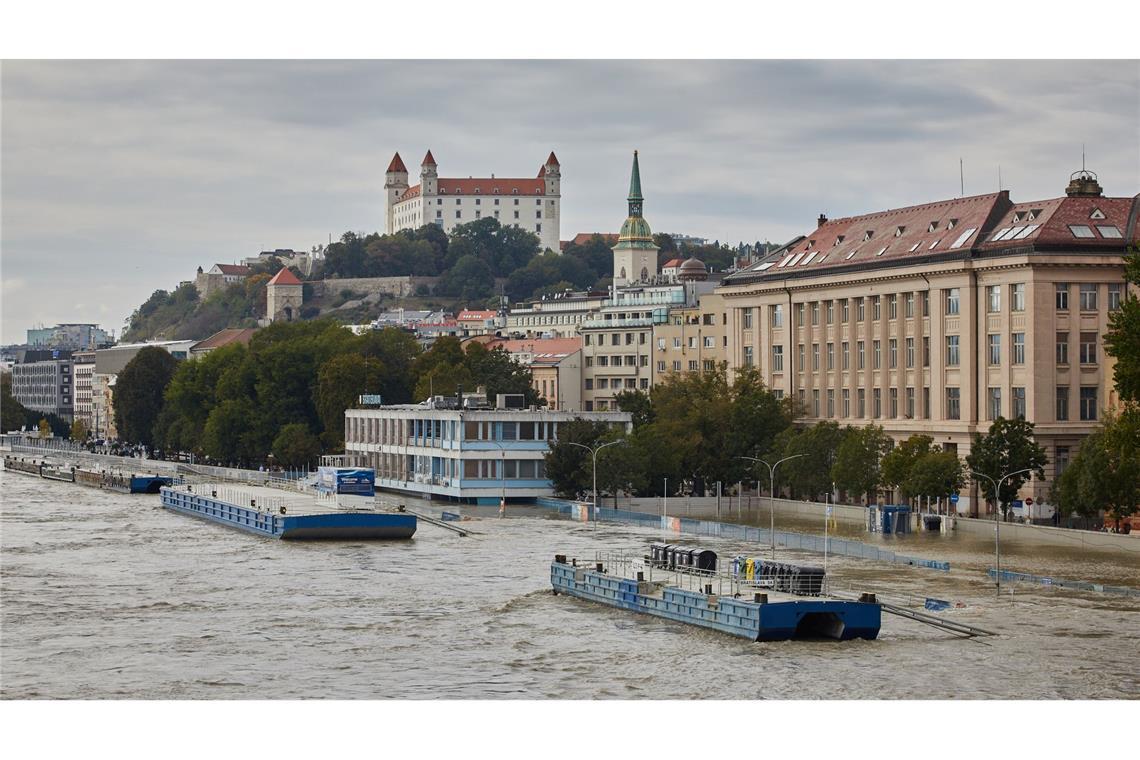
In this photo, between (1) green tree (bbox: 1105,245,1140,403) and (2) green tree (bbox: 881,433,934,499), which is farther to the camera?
(2) green tree (bbox: 881,433,934,499)

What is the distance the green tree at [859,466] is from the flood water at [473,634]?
53.8 ft

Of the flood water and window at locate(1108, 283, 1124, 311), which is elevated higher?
window at locate(1108, 283, 1124, 311)

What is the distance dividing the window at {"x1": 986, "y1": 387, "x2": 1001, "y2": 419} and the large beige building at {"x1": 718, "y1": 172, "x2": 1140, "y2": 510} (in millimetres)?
119

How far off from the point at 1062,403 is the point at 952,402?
8409 mm

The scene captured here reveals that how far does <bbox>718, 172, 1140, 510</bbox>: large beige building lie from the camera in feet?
373

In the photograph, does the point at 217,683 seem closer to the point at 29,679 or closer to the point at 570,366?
the point at 29,679

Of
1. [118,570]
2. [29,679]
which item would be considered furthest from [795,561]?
[29,679]

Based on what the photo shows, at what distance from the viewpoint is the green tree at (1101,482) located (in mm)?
91438

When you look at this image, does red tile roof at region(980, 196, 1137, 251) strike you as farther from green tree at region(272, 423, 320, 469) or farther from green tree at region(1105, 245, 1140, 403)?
green tree at region(272, 423, 320, 469)

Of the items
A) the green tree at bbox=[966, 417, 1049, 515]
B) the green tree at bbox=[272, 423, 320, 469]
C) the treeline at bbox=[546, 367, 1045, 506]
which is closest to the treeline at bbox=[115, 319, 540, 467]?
the green tree at bbox=[272, 423, 320, 469]

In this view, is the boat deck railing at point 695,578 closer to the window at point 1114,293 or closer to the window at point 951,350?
the window at point 1114,293

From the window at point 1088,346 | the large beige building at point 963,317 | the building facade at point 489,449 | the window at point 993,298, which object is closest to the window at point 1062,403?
the large beige building at point 963,317

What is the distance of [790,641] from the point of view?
64.0 m

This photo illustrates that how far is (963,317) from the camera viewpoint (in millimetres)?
119250
